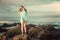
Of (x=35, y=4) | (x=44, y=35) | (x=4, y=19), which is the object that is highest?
(x=35, y=4)

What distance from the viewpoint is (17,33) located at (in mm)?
7895

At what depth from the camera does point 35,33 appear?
7.91 metres

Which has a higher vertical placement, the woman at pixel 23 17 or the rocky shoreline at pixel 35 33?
the woman at pixel 23 17

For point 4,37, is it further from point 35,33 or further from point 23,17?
point 35,33

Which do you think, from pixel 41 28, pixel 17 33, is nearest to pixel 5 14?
pixel 17 33

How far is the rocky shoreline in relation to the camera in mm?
7867

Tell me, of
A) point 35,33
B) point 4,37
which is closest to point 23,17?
point 35,33

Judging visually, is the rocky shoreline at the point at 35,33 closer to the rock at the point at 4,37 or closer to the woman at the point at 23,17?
the rock at the point at 4,37

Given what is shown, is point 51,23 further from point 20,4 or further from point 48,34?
point 20,4

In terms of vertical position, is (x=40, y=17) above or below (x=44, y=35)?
above

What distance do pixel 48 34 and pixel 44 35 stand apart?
14 cm

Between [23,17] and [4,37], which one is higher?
[23,17]

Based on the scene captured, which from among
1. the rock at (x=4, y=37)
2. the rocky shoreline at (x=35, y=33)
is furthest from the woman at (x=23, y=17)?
the rock at (x=4, y=37)

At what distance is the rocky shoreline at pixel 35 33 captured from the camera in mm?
7867
